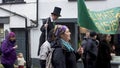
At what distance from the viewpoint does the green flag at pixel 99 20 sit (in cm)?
1042

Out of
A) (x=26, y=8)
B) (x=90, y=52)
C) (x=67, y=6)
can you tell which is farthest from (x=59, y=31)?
(x=26, y=8)

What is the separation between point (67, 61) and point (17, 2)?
1577cm

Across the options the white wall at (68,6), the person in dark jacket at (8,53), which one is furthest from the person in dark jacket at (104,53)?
the white wall at (68,6)

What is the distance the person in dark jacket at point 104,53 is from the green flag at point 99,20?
179mm

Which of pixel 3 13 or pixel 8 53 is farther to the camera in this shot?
pixel 3 13

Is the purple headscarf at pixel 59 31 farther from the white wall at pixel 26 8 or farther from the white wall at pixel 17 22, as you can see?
the white wall at pixel 17 22

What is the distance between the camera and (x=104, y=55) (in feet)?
34.7

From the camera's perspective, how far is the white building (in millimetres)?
21922

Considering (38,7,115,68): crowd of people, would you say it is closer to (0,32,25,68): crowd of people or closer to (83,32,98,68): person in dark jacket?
(83,32,98,68): person in dark jacket

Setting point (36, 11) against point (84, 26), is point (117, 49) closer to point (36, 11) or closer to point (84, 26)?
point (36, 11)

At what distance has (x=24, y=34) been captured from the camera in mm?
23562

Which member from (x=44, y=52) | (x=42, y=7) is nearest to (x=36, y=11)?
(x=42, y=7)

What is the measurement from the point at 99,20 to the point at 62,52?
3.34 metres

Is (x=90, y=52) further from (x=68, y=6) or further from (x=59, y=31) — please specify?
(x=68, y=6)
